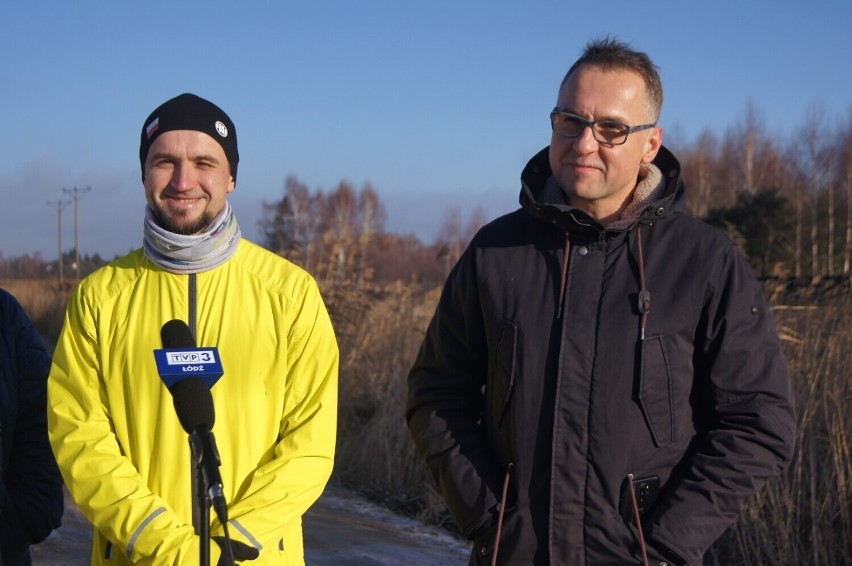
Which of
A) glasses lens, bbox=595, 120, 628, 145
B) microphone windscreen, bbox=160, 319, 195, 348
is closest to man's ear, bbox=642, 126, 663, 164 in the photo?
glasses lens, bbox=595, 120, 628, 145

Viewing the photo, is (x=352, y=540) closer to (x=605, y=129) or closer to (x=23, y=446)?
(x=23, y=446)

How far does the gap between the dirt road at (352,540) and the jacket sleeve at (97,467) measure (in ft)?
11.6

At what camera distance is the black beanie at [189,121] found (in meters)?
2.89

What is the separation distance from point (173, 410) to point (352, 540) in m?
4.49

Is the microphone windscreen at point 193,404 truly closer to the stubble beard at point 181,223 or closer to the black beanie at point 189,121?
the stubble beard at point 181,223

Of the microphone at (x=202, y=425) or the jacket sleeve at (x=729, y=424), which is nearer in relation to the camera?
the microphone at (x=202, y=425)

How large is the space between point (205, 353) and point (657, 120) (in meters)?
1.48

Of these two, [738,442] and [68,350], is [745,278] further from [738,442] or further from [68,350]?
[68,350]

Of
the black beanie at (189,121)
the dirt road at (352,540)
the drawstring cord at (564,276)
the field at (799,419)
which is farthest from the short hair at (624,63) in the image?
the dirt road at (352,540)

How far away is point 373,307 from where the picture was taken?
36.5 ft

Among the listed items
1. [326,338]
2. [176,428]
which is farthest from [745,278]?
[176,428]

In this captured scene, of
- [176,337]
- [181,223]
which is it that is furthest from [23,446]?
[176,337]

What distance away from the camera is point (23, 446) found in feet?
11.0

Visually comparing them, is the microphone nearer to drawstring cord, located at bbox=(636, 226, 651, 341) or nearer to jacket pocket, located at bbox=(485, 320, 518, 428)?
jacket pocket, located at bbox=(485, 320, 518, 428)
